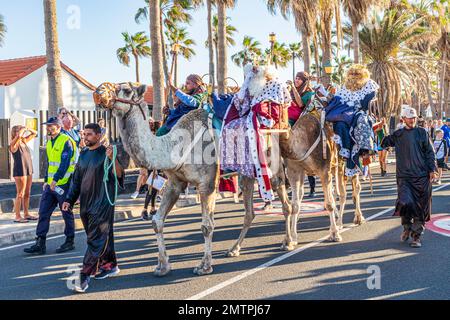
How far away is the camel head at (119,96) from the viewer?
5.70 meters

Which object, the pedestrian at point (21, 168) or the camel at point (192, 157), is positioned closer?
the camel at point (192, 157)

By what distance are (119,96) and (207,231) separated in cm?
213

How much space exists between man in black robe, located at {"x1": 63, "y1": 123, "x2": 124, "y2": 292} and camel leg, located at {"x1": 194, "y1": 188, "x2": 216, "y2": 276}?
1.22 m

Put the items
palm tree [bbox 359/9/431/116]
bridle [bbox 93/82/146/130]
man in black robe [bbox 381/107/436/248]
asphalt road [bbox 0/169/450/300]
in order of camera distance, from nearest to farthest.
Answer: bridle [bbox 93/82/146/130] < asphalt road [bbox 0/169/450/300] < man in black robe [bbox 381/107/436/248] < palm tree [bbox 359/9/431/116]

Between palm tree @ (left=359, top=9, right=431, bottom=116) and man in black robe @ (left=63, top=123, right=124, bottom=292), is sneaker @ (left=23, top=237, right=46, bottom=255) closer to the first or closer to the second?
man in black robe @ (left=63, top=123, right=124, bottom=292)

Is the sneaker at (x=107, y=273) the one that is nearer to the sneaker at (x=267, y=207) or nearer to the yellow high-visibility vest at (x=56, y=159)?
the yellow high-visibility vest at (x=56, y=159)

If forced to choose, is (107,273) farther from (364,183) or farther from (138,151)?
(364,183)

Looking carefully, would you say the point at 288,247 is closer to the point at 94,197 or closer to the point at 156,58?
the point at 94,197

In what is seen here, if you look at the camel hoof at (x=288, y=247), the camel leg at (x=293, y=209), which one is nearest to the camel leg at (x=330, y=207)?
the camel leg at (x=293, y=209)

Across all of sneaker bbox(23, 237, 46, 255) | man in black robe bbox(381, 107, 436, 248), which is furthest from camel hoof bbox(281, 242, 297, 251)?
sneaker bbox(23, 237, 46, 255)

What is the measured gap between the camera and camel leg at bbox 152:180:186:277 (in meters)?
6.54

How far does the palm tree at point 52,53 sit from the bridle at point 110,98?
30.1 ft
